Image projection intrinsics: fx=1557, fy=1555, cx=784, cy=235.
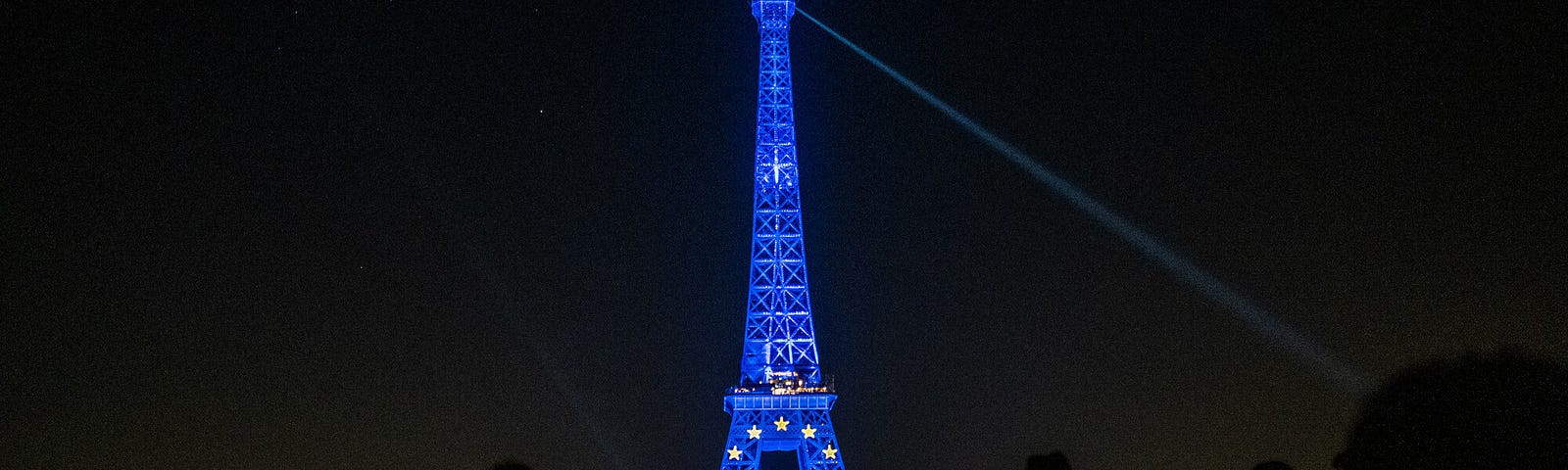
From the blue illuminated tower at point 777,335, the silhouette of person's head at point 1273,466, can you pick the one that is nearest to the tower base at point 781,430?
the blue illuminated tower at point 777,335

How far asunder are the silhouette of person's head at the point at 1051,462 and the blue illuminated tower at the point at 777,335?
52.5 meters

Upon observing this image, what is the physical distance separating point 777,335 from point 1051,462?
2118 inches

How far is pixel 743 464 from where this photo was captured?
62.1m

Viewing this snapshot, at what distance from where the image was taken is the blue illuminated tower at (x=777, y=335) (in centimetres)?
6153

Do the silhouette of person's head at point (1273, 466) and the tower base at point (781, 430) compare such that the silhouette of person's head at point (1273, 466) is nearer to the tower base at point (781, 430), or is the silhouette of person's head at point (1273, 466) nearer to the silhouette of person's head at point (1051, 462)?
the silhouette of person's head at point (1051, 462)

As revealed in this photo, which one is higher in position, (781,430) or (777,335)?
(777,335)

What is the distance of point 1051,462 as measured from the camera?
27.4 feet

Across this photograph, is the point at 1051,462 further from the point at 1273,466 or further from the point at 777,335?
the point at 777,335

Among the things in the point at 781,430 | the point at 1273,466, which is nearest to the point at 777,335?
the point at 781,430

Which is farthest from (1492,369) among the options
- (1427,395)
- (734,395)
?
(734,395)

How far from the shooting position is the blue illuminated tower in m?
61.5

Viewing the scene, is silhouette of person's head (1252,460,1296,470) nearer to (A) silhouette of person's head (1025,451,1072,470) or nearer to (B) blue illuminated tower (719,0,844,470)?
(A) silhouette of person's head (1025,451,1072,470)

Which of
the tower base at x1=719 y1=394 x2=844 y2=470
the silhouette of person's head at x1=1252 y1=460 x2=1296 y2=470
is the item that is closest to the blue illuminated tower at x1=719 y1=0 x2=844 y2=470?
the tower base at x1=719 y1=394 x2=844 y2=470

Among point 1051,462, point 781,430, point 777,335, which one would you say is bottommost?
point 1051,462
